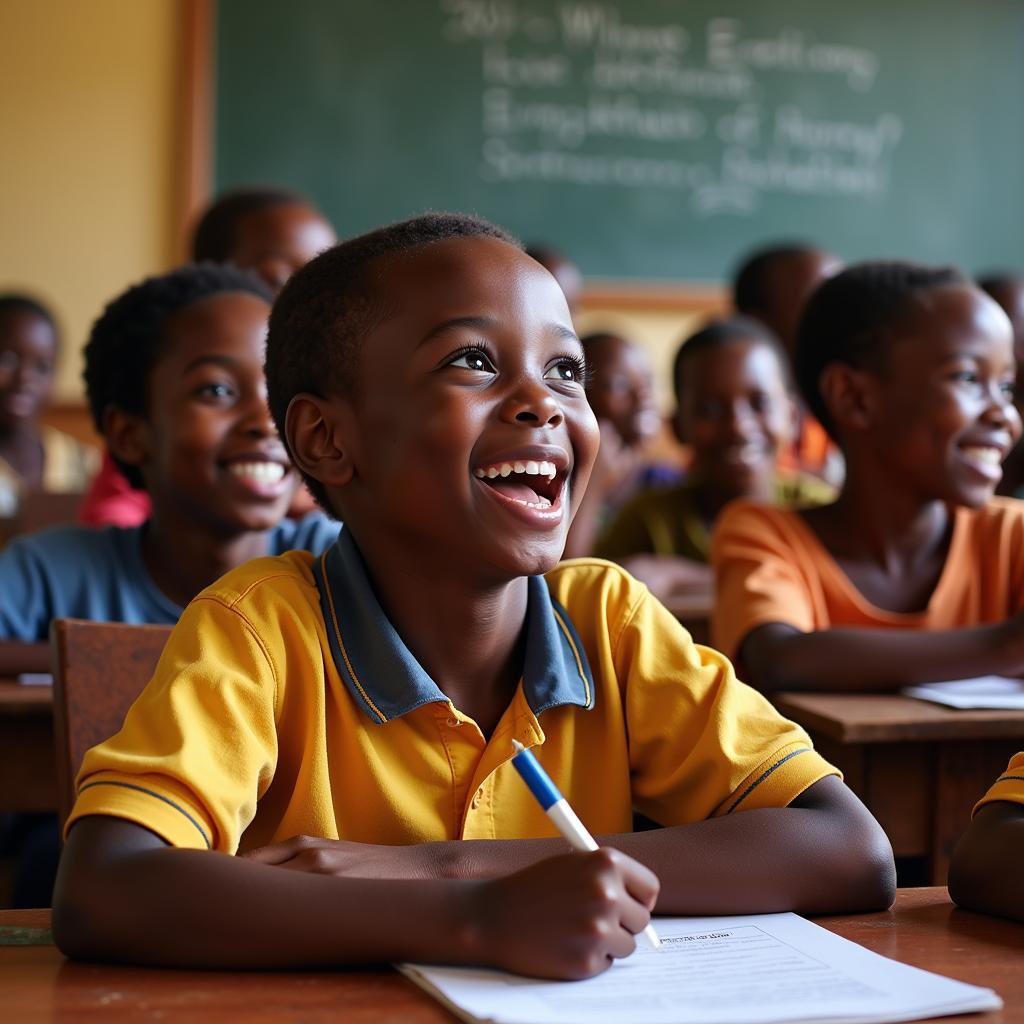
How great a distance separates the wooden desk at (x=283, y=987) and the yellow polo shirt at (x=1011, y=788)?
14cm

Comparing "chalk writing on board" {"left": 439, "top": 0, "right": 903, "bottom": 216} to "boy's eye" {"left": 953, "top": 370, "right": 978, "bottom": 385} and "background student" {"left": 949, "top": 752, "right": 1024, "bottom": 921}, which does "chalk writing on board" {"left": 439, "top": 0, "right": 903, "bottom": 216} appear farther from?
"background student" {"left": 949, "top": 752, "right": 1024, "bottom": 921}

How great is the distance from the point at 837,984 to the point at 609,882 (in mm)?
148

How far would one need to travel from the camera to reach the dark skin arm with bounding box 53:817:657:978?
846 mm

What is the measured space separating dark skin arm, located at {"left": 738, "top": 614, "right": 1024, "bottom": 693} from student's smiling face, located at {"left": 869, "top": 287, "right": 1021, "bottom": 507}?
1.02 ft

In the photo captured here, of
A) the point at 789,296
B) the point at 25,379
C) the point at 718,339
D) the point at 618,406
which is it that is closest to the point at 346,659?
the point at 718,339

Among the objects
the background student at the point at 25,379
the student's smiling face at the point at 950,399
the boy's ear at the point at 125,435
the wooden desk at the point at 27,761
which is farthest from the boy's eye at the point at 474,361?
the background student at the point at 25,379

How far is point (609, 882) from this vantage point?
854mm

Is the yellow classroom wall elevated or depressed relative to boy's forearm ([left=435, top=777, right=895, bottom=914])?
elevated

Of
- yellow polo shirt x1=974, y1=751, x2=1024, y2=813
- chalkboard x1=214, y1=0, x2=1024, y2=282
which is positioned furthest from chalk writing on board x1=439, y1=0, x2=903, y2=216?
yellow polo shirt x1=974, y1=751, x2=1024, y2=813

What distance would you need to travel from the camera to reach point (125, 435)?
2.26 metres

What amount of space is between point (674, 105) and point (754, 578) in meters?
4.17

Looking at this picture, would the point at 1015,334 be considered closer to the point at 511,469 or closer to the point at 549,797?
the point at 511,469

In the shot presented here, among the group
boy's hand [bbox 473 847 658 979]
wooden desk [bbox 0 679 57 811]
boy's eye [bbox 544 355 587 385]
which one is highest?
boy's eye [bbox 544 355 587 385]

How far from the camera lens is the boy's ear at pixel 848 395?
2375mm
